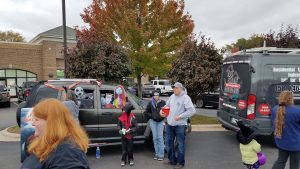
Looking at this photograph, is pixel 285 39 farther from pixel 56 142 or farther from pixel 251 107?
pixel 56 142

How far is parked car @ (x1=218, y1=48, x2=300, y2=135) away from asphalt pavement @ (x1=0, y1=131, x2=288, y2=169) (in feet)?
2.77

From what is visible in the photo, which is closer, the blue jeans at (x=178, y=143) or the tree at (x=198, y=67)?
the blue jeans at (x=178, y=143)

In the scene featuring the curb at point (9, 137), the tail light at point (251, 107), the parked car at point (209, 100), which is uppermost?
the tail light at point (251, 107)

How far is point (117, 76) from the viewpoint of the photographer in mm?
11211

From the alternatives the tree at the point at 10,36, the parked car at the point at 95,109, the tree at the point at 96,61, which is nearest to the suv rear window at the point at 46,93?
the parked car at the point at 95,109

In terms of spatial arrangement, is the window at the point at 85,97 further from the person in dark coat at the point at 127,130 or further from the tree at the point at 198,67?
the tree at the point at 198,67

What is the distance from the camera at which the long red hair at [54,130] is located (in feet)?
6.26

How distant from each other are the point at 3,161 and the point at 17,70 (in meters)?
24.5

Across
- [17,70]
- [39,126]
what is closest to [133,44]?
[39,126]

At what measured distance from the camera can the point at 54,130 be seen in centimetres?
194

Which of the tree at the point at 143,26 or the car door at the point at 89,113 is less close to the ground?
the tree at the point at 143,26

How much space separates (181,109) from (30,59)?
2685cm

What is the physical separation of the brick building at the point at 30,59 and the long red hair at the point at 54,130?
27078mm

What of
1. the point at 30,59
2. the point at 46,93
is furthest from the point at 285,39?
the point at 30,59
